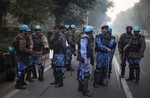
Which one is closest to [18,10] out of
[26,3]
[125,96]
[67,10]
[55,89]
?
[26,3]

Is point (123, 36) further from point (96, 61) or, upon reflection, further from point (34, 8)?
point (34, 8)

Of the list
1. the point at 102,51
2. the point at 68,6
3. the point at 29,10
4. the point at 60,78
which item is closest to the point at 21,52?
the point at 60,78

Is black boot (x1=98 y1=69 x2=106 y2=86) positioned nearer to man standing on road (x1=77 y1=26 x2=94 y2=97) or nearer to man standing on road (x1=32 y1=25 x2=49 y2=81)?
man standing on road (x1=77 y1=26 x2=94 y2=97)

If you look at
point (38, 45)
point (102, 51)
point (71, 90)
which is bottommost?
point (71, 90)

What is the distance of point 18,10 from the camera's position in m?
20.0

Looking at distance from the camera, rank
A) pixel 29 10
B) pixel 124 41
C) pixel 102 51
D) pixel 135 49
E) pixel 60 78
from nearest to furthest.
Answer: pixel 60 78, pixel 102 51, pixel 135 49, pixel 124 41, pixel 29 10

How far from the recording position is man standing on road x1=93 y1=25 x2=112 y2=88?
9.75 m

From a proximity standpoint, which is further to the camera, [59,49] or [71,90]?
[59,49]

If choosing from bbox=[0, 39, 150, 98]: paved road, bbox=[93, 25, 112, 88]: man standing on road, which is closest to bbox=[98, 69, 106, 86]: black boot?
bbox=[93, 25, 112, 88]: man standing on road

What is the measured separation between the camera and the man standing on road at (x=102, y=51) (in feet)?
32.0

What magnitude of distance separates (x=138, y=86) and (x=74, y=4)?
27336 mm

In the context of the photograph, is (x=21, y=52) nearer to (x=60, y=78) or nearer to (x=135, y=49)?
(x=60, y=78)

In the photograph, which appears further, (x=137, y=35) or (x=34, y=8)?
(x=34, y=8)

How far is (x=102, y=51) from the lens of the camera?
32.4 ft
